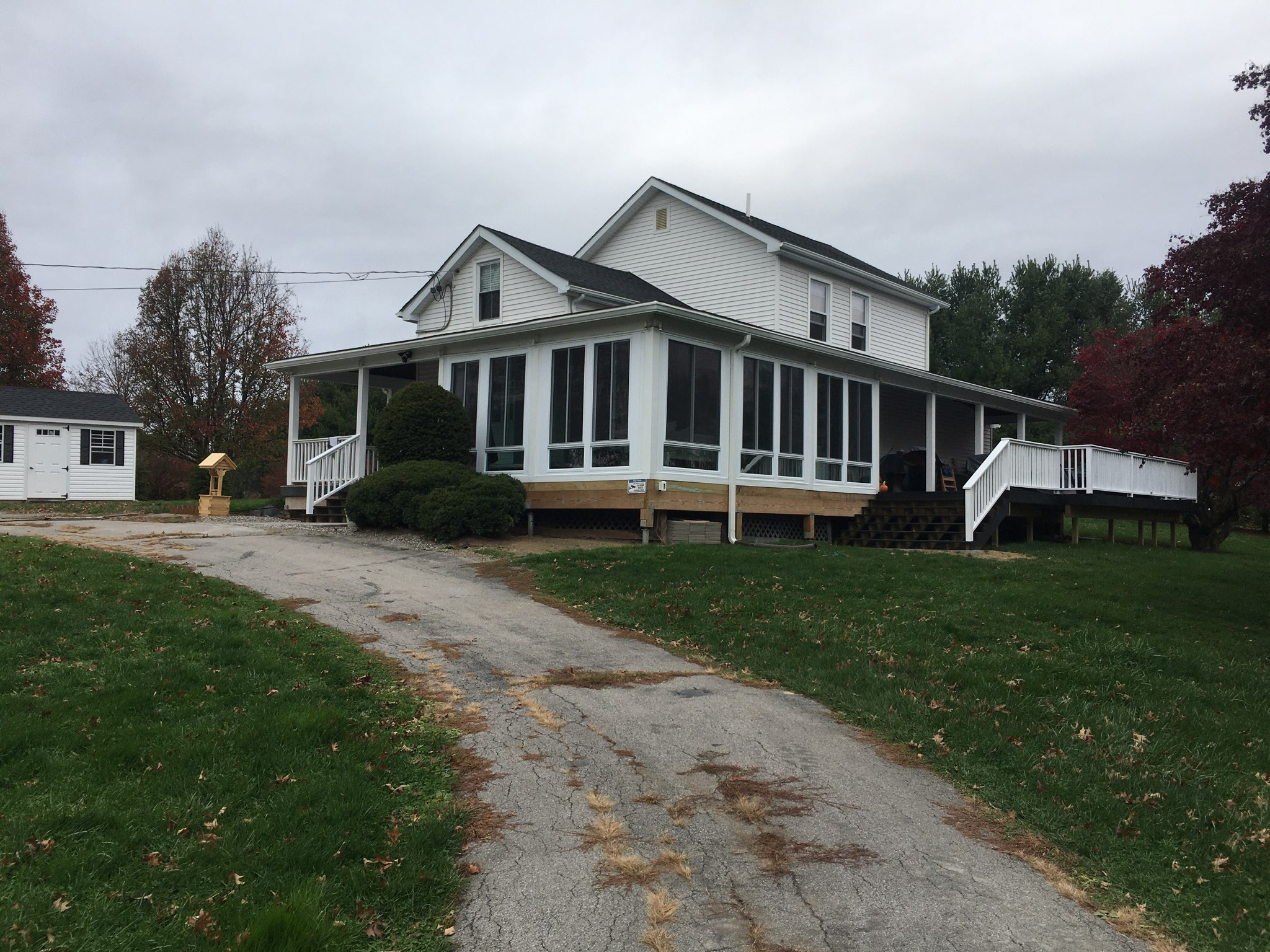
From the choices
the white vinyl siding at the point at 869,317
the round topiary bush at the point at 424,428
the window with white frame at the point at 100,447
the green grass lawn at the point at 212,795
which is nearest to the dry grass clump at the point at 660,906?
the green grass lawn at the point at 212,795

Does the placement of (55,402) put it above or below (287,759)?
above

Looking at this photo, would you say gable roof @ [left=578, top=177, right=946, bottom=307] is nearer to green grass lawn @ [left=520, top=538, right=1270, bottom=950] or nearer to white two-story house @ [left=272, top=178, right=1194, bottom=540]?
white two-story house @ [left=272, top=178, right=1194, bottom=540]

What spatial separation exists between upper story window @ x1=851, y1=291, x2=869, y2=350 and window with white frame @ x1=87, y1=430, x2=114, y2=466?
73.0ft

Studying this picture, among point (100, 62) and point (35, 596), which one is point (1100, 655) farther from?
point (100, 62)

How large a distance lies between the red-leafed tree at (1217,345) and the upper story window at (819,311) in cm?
956

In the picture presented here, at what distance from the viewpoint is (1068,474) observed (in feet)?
65.5

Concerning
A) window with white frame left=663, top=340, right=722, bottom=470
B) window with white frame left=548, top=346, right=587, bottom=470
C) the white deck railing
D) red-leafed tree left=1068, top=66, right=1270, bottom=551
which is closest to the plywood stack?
window with white frame left=663, top=340, right=722, bottom=470

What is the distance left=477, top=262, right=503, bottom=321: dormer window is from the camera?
802 inches

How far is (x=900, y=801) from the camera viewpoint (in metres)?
5.54

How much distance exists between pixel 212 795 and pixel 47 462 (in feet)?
93.6

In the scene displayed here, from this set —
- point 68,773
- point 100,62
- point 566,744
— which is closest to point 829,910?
point 566,744

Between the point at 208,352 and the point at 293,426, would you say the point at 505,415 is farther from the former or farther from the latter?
→ the point at 208,352

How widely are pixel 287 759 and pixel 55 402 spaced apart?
2882cm

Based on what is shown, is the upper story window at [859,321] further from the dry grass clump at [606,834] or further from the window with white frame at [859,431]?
the dry grass clump at [606,834]
